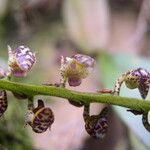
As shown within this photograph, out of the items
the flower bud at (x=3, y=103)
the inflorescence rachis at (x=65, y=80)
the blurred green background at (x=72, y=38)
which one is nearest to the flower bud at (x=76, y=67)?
the inflorescence rachis at (x=65, y=80)

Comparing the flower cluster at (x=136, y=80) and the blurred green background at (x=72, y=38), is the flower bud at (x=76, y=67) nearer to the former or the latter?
the flower cluster at (x=136, y=80)

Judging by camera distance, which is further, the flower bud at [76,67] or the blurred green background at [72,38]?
the blurred green background at [72,38]

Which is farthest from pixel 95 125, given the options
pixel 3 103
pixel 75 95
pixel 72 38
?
pixel 72 38

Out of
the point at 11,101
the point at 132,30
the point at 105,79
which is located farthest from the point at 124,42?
the point at 105,79

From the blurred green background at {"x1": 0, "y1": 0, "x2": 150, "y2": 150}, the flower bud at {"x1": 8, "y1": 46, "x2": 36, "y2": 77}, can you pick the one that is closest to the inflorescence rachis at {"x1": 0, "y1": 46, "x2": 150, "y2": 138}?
the flower bud at {"x1": 8, "y1": 46, "x2": 36, "y2": 77}

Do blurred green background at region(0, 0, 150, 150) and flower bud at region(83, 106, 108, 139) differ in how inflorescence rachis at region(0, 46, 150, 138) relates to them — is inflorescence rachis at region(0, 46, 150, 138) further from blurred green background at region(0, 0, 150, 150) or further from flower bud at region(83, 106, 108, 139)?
blurred green background at region(0, 0, 150, 150)

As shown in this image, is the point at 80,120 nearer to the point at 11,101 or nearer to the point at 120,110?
the point at 11,101
